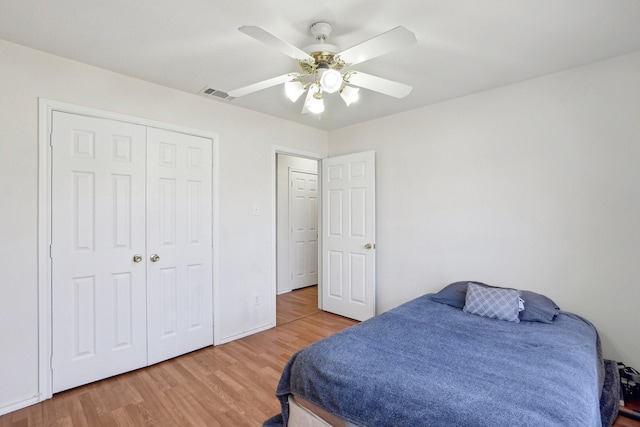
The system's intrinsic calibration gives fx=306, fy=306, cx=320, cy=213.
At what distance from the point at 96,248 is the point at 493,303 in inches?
119

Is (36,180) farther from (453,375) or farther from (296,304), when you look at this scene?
(296,304)

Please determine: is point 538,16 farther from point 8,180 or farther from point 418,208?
point 8,180

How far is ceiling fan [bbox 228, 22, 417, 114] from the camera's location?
4.69 feet

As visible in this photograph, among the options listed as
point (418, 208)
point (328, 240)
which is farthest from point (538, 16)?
point (328, 240)

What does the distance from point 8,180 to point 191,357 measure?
1.91 m

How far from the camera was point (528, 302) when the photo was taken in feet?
7.50

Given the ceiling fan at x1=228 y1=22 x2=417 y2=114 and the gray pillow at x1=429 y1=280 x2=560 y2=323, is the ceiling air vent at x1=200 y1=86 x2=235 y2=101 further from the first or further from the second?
the gray pillow at x1=429 y1=280 x2=560 y2=323

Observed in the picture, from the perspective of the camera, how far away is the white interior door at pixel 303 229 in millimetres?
5121

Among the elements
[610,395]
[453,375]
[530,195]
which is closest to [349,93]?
[453,375]

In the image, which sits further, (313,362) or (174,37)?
(174,37)

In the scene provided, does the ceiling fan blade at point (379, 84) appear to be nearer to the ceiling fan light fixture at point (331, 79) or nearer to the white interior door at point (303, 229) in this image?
the ceiling fan light fixture at point (331, 79)

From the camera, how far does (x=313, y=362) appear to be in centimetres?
163

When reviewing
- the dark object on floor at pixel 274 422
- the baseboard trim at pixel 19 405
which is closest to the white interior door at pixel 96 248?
the baseboard trim at pixel 19 405

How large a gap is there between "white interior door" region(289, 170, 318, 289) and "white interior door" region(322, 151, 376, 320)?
46.9 inches
